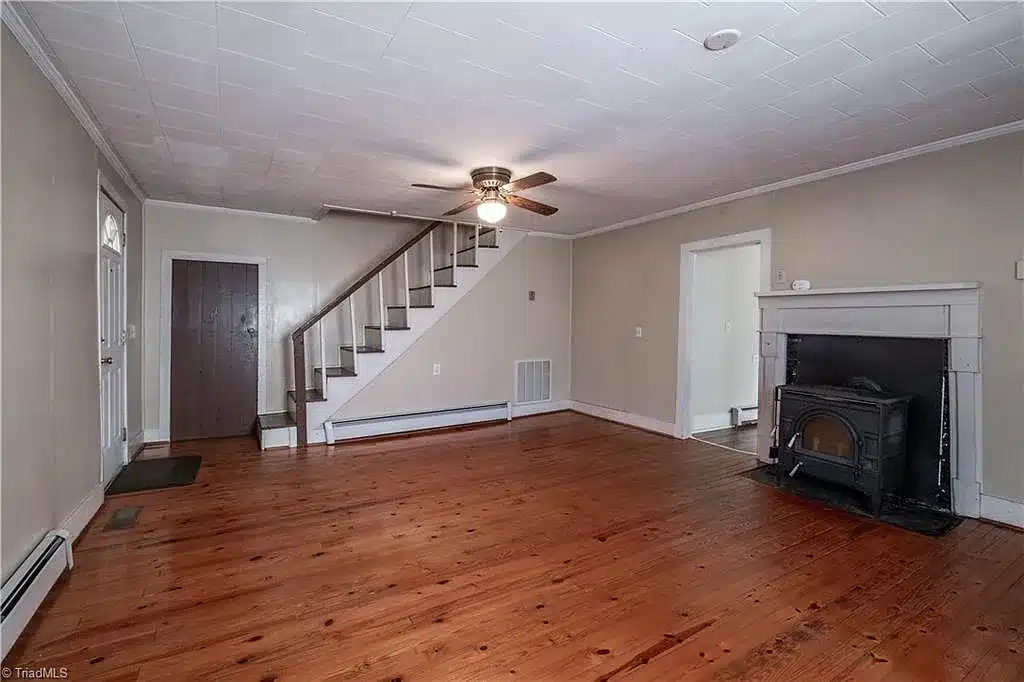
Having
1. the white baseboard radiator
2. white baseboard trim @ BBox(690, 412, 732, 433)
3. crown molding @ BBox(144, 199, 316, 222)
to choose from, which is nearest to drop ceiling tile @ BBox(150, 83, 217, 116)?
the white baseboard radiator

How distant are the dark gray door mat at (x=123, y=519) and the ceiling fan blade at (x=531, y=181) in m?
3.34

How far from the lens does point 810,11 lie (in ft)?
6.73

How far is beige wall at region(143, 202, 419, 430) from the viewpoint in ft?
17.2

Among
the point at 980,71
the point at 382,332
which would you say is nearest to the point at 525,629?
the point at 980,71

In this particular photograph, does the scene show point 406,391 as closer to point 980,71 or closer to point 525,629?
point 525,629

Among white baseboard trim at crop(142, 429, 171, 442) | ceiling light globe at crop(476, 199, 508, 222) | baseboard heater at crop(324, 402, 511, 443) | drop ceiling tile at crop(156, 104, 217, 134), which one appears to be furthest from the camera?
baseboard heater at crop(324, 402, 511, 443)

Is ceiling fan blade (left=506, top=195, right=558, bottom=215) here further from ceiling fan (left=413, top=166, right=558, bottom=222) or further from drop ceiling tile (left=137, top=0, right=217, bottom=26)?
drop ceiling tile (left=137, top=0, right=217, bottom=26)

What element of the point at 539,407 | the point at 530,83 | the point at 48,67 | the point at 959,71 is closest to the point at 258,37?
the point at 48,67

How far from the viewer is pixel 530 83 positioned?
2643 millimetres

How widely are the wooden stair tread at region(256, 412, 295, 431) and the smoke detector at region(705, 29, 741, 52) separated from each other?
474 centimetres

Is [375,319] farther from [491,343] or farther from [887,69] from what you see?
[887,69]

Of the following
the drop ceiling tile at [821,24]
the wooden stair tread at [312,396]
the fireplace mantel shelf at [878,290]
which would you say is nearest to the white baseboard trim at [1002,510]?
the fireplace mantel shelf at [878,290]

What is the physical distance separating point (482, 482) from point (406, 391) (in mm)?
2150

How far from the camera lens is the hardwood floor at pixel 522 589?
1.94m
